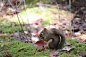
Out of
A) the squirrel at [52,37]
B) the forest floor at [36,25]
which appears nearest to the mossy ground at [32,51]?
Result: the forest floor at [36,25]

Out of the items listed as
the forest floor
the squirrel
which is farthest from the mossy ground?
the squirrel

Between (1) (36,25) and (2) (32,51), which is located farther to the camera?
(1) (36,25)

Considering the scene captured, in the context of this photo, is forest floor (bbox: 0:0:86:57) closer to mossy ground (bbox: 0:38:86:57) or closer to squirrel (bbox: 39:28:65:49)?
mossy ground (bbox: 0:38:86:57)

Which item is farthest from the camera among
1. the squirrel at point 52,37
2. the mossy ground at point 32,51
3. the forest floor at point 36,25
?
the forest floor at point 36,25

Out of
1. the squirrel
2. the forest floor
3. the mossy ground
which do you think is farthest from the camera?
the forest floor

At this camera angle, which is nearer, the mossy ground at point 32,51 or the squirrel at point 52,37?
the mossy ground at point 32,51

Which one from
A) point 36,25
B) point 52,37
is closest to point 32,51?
point 52,37

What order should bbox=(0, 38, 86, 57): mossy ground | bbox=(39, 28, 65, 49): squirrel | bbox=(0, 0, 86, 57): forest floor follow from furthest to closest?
bbox=(0, 0, 86, 57): forest floor, bbox=(39, 28, 65, 49): squirrel, bbox=(0, 38, 86, 57): mossy ground

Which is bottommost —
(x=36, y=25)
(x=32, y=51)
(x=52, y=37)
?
(x=32, y=51)

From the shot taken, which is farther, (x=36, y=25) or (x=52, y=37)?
(x=36, y=25)

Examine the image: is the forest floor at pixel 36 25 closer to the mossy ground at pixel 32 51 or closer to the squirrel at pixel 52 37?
the mossy ground at pixel 32 51

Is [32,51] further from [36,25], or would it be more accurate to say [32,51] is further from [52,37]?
[36,25]

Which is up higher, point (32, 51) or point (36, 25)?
point (36, 25)

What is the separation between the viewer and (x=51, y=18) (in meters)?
5.05
